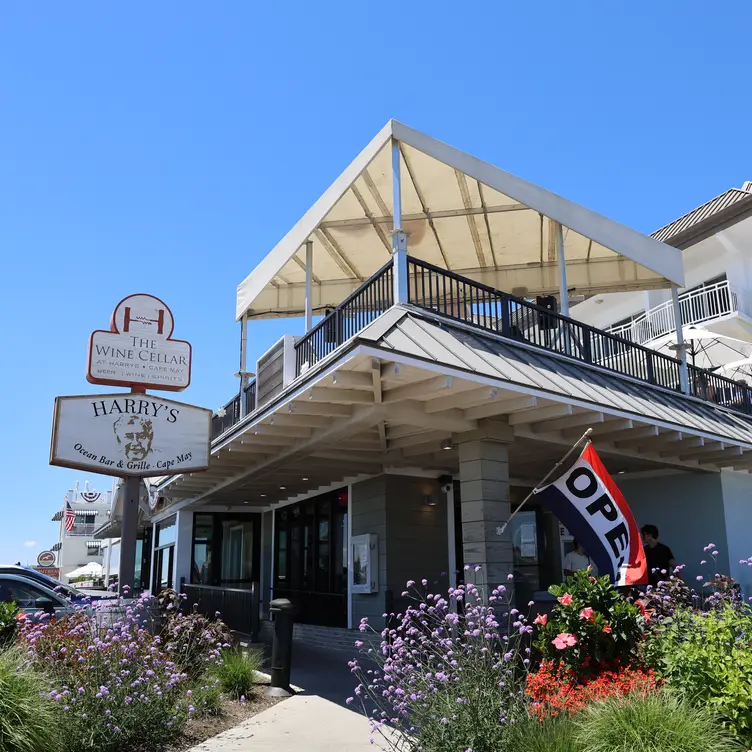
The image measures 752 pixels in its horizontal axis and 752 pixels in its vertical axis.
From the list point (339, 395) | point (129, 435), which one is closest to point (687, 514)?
point (339, 395)

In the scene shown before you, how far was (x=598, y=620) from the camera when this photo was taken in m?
5.90

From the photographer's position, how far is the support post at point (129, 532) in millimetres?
9375

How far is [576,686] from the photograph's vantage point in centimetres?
580

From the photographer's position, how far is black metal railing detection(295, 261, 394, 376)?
346 inches

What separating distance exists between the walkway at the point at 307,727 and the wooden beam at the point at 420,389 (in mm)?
3438

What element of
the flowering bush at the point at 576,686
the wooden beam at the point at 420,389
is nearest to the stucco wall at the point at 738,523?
the wooden beam at the point at 420,389

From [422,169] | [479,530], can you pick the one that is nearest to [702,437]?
[479,530]

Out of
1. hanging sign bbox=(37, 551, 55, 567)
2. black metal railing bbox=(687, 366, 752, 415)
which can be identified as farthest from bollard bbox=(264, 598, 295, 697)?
hanging sign bbox=(37, 551, 55, 567)

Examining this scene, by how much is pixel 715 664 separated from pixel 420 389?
13.5 feet

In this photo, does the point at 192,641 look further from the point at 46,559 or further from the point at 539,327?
the point at 46,559

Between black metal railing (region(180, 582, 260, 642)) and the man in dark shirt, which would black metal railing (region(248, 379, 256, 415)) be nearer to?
black metal railing (region(180, 582, 260, 642))

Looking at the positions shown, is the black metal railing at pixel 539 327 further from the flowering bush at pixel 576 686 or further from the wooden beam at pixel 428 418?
the flowering bush at pixel 576 686

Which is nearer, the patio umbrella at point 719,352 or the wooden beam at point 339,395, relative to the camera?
the wooden beam at point 339,395

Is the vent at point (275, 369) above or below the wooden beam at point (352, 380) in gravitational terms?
above
